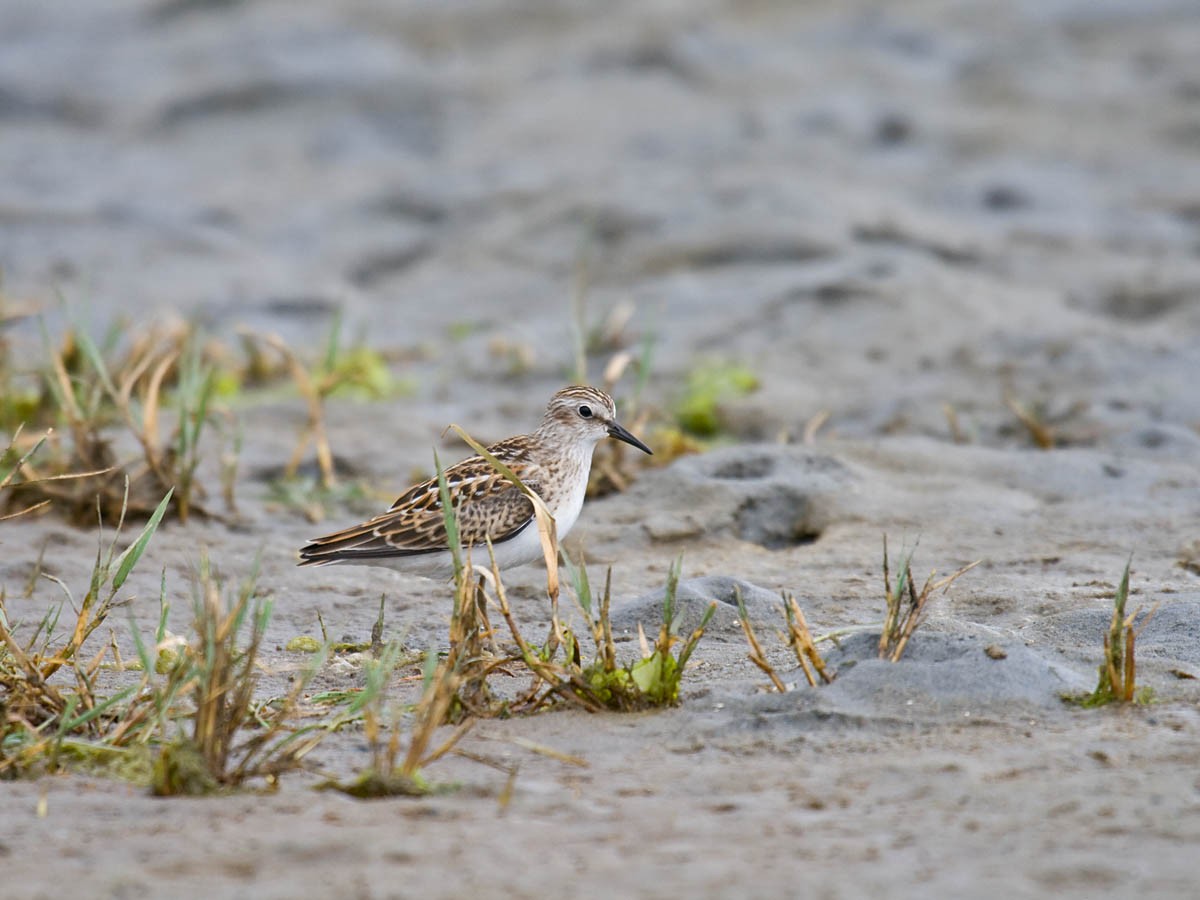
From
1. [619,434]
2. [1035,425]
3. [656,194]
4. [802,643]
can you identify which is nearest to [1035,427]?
[1035,425]

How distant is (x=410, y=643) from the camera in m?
5.68

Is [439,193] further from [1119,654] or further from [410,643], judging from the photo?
[1119,654]

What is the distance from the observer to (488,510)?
6.16 metres

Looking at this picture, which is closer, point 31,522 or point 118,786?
point 118,786

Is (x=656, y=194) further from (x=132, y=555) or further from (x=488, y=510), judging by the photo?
(x=132, y=555)

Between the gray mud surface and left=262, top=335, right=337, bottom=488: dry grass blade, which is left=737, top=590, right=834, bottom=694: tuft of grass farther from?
left=262, top=335, right=337, bottom=488: dry grass blade

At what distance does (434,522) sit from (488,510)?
0.71 ft

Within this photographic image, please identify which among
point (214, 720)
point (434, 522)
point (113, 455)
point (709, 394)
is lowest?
point (214, 720)

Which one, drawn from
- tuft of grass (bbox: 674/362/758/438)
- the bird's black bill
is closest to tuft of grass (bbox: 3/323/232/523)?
the bird's black bill

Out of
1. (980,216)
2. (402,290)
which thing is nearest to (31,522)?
(402,290)

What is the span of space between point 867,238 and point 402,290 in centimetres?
349

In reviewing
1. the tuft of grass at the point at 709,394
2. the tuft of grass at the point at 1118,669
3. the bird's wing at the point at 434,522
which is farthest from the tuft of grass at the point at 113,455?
the tuft of grass at the point at 1118,669

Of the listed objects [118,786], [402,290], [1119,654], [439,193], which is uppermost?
[439,193]

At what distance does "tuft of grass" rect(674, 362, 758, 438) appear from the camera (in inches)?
352
